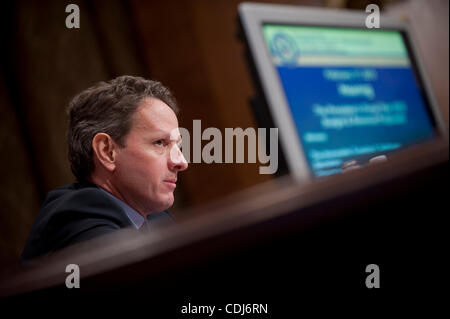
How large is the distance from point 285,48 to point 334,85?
110 millimetres

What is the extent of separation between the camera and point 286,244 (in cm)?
33

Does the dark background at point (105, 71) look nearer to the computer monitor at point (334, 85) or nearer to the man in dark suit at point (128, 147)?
the computer monitor at point (334, 85)

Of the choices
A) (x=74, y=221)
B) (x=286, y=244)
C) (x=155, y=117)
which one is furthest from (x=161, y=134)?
(x=286, y=244)

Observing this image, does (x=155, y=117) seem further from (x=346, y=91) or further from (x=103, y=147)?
(x=346, y=91)

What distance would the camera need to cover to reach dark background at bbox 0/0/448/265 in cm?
151

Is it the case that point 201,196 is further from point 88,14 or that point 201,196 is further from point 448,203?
point 448,203

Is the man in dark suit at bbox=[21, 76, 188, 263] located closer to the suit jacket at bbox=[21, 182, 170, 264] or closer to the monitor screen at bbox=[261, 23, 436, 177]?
the suit jacket at bbox=[21, 182, 170, 264]

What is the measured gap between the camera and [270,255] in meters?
0.33

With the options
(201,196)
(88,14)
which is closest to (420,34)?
(201,196)

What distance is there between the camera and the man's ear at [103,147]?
0.86 m

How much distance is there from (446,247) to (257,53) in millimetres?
511

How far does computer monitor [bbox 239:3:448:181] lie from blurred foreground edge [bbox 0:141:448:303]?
386 mm
